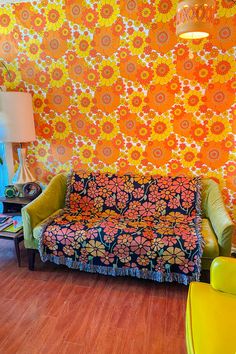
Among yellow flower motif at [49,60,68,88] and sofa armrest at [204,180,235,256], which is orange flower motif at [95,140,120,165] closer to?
yellow flower motif at [49,60,68,88]

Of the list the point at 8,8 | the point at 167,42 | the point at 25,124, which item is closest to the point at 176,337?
the point at 25,124

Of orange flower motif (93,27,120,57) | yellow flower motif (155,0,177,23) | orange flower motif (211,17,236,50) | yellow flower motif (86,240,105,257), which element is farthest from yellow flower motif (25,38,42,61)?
yellow flower motif (86,240,105,257)

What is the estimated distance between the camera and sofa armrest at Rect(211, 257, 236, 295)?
1537mm

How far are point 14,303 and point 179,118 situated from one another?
2192 mm

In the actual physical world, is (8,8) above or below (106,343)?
above

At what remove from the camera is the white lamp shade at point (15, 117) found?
2.58 meters

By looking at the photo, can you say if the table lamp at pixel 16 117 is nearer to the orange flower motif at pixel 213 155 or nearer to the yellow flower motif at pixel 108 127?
the yellow flower motif at pixel 108 127

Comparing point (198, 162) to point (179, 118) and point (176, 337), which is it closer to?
point (179, 118)

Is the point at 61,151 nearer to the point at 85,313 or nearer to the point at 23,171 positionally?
the point at 23,171

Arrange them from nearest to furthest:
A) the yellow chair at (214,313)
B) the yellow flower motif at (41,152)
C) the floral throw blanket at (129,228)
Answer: the yellow chair at (214,313) < the floral throw blanket at (129,228) < the yellow flower motif at (41,152)

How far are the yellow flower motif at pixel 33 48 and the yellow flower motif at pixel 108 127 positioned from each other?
990 millimetres

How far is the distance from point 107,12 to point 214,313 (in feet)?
8.83

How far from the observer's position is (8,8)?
112 inches

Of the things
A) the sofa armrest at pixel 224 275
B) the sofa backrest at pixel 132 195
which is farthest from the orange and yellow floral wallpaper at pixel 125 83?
the sofa armrest at pixel 224 275
